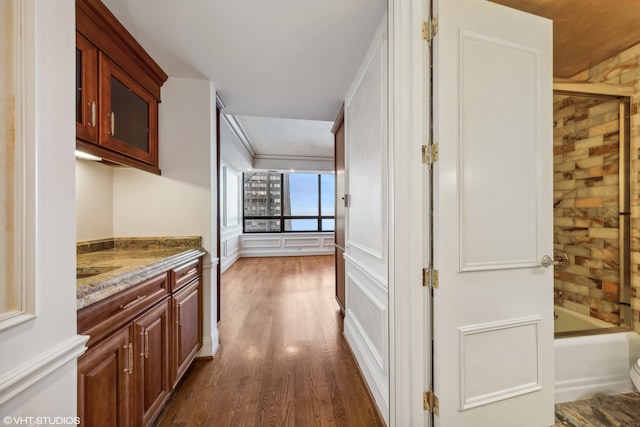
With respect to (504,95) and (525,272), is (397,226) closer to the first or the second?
(525,272)

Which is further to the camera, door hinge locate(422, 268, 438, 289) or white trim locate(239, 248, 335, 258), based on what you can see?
white trim locate(239, 248, 335, 258)

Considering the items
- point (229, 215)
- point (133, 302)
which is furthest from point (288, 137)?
point (133, 302)

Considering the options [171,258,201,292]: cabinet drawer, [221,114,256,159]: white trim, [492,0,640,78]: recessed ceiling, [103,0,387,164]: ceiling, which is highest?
[221,114,256,159]: white trim

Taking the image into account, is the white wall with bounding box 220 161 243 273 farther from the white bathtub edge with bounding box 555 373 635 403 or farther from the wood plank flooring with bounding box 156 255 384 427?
the white bathtub edge with bounding box 555 373 635 403

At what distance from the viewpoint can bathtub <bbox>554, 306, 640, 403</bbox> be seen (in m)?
1.55

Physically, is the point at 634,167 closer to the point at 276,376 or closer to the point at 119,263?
the point at 276,376

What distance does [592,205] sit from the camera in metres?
1.92

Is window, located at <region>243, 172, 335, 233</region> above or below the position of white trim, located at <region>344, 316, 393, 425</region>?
above

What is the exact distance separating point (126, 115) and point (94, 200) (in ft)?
2.31

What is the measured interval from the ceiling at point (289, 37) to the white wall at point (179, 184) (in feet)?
0.70

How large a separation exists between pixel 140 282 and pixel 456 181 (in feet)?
5.37

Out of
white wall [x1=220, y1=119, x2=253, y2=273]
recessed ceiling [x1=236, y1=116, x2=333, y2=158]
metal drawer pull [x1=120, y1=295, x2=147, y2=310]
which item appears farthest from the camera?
white wall [x1=220, y1=119, x2=253, y2=273]

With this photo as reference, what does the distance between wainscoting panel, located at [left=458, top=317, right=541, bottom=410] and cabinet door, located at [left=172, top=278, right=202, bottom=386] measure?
1.66 metres

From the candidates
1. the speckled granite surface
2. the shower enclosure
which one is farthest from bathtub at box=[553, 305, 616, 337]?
the speckled granite surface
